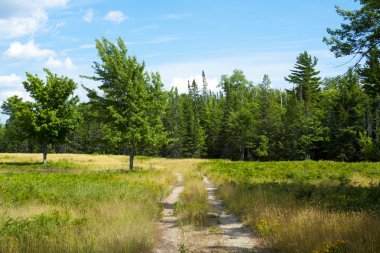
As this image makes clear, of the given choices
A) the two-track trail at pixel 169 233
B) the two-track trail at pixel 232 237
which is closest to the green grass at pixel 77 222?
the two-track trail at pixel 169 233

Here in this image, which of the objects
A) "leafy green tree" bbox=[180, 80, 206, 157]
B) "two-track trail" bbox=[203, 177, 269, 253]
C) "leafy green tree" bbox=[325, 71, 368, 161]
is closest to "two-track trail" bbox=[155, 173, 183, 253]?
"two-track trail" bbox=[203, 177, 269, 253]

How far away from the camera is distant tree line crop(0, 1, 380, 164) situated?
2786 centimetres

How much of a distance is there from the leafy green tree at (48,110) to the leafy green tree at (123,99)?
9985mm

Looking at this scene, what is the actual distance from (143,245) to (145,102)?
22.1 metres

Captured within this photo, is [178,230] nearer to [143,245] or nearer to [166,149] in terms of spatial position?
[143,245]

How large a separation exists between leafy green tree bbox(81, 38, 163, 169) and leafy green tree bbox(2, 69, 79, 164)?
32.8ft

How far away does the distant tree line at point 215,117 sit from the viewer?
91.4 feet

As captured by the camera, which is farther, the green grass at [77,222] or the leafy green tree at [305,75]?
the leafy green tree at [305,75]

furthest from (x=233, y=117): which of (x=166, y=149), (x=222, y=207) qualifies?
(x=222, y=207)

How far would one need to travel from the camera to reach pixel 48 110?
1458 inches

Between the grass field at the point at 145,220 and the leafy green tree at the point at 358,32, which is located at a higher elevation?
the leafy green tree at the point at 358,32

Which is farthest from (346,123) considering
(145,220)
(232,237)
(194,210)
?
(145,220)

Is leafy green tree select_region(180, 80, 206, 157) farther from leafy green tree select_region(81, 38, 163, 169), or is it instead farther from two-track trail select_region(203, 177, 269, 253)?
two-track trail select_region(203, 177, 269, 253)

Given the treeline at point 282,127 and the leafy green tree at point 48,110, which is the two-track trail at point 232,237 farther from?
the leafy green tree at point 48,110
